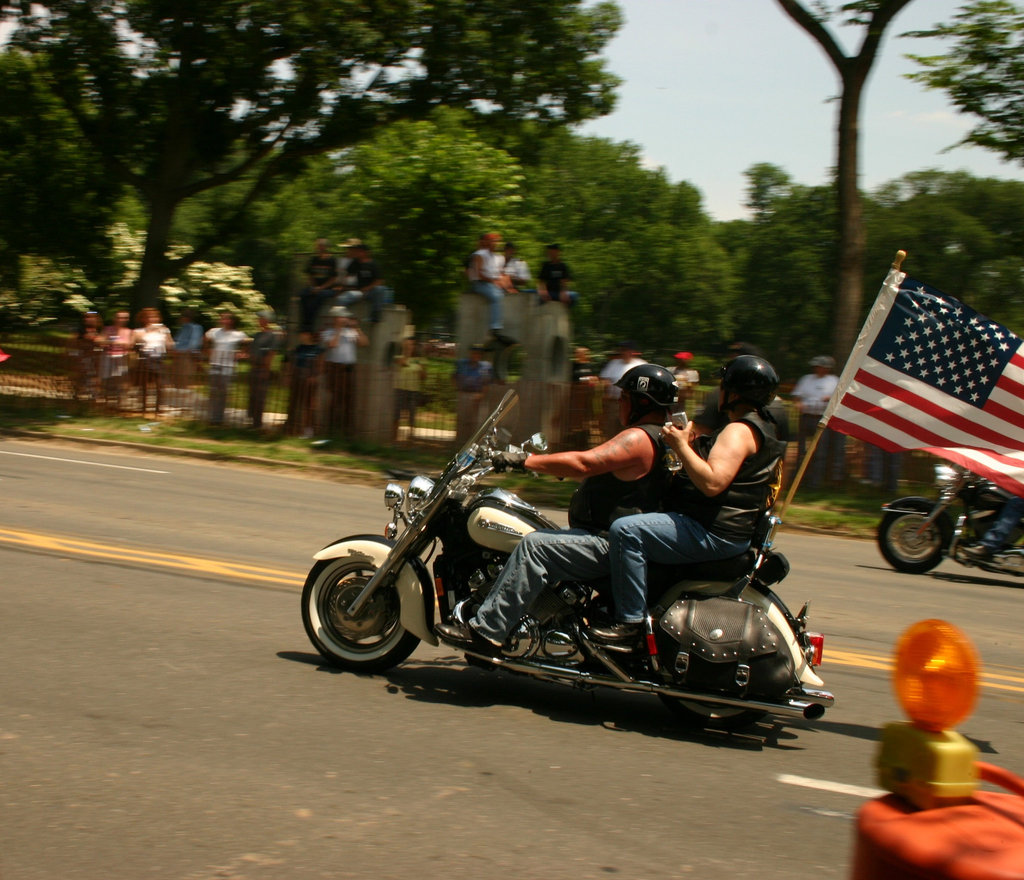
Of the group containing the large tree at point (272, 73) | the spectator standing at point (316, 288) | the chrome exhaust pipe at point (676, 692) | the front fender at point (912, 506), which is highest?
the large tree at point (272, 73)

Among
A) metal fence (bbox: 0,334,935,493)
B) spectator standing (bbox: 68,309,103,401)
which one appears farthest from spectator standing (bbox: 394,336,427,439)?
spectator standing (bbox: 68,309,103,401)

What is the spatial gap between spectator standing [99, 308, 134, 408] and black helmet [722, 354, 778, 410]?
53.8ft

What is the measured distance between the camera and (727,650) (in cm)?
515

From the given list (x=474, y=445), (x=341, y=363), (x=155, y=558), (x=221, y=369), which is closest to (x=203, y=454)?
(x=221, y=369)

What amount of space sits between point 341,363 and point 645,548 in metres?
13.4

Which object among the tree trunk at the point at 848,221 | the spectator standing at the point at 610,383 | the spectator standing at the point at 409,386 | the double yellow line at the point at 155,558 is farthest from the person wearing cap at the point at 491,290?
the double yellow line at the point at 155,558

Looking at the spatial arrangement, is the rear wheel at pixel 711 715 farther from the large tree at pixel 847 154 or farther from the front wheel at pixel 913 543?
the large tree at pixel 847 154

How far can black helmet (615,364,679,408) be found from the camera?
5.43m

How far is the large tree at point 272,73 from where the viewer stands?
82.5 feet

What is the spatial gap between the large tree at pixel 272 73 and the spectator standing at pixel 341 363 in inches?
364

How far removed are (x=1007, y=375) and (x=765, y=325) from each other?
67.4 meters

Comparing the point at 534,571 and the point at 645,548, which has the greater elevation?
the point at 645,548

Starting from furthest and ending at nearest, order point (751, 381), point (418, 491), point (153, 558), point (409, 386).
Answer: point (409, 386) → point (153, 558) → point (418, 491) → point (751, 381)

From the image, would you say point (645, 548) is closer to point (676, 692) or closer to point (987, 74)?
point (676, 692)
